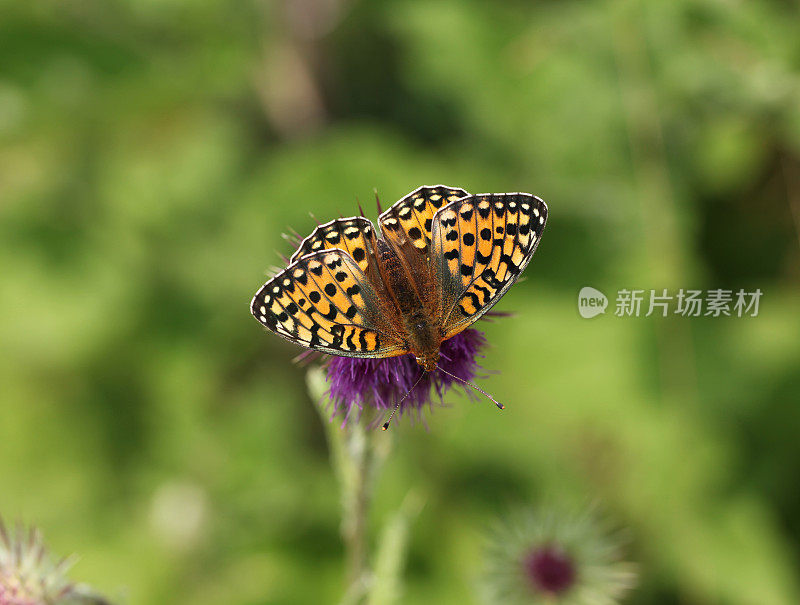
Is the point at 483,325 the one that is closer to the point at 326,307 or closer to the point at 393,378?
the point at 393,378

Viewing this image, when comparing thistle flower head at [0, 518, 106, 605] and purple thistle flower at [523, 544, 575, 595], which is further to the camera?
purple thistle flower at [523, 544, 575, 595]

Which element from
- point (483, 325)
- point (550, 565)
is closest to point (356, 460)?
point (550, 565)

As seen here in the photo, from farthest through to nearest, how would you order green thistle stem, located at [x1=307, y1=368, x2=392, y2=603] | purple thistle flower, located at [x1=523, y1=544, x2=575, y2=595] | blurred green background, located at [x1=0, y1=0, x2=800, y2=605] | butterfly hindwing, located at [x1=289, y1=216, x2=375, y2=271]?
blurred green background, located at [x1=0, y1=0, x2=800, y2=605] → purple thistle flower, located at [x1=523, y1=544, x2=575, y2=595] → green thistle stem, located at [x1=307, y1=368, x2=392, y2=603] → butterfly hindwing, located at [x1=289, y1=216, x2=375, y2=271]

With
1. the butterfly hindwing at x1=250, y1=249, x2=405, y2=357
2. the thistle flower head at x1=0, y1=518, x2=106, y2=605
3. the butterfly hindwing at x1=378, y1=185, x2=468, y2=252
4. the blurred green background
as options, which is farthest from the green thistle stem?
the blurred green background

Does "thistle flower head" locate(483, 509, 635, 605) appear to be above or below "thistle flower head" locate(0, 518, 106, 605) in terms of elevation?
below

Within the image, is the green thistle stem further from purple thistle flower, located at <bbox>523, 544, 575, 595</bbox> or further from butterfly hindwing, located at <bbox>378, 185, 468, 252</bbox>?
purple thistle flower, located at <bbox>523, 544, 575, 595</bbox>
